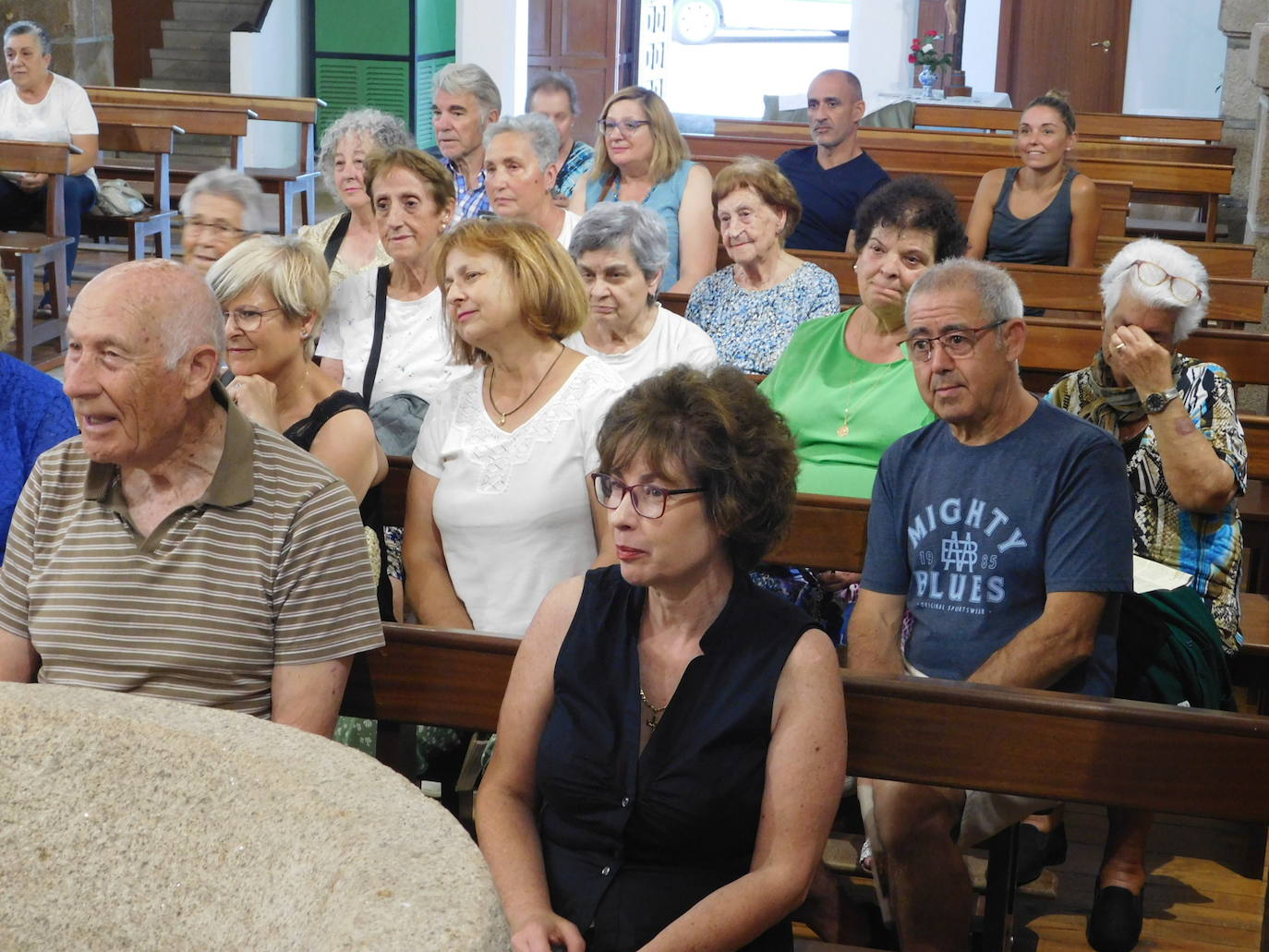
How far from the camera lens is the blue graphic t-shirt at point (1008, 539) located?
215cm

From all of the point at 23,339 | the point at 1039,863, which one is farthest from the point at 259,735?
the point at 23,339

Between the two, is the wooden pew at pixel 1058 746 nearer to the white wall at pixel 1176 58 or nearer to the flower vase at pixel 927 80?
the flower vase at pixel 927 80

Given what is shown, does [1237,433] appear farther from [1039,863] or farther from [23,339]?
[23,339]

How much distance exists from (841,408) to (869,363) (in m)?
0.11

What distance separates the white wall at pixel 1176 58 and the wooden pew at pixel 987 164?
16.2 ft

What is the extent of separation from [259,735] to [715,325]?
9.22ft

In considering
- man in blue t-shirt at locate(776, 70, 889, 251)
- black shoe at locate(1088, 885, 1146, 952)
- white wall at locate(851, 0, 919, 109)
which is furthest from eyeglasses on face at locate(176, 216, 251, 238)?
white wall at locate(851, 0, 919, 109)

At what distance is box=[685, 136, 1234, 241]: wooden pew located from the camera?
7.15m

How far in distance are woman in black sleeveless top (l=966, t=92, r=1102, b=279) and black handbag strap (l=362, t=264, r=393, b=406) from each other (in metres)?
3.05

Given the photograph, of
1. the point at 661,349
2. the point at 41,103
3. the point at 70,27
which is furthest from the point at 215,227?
the point at 70,27

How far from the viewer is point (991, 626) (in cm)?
221

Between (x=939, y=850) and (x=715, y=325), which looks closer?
(x=939, y=850)

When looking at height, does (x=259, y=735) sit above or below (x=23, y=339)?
above

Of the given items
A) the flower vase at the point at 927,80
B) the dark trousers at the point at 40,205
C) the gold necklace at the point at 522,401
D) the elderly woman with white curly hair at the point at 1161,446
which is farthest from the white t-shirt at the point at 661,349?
the flower vase at the point at 927,80
